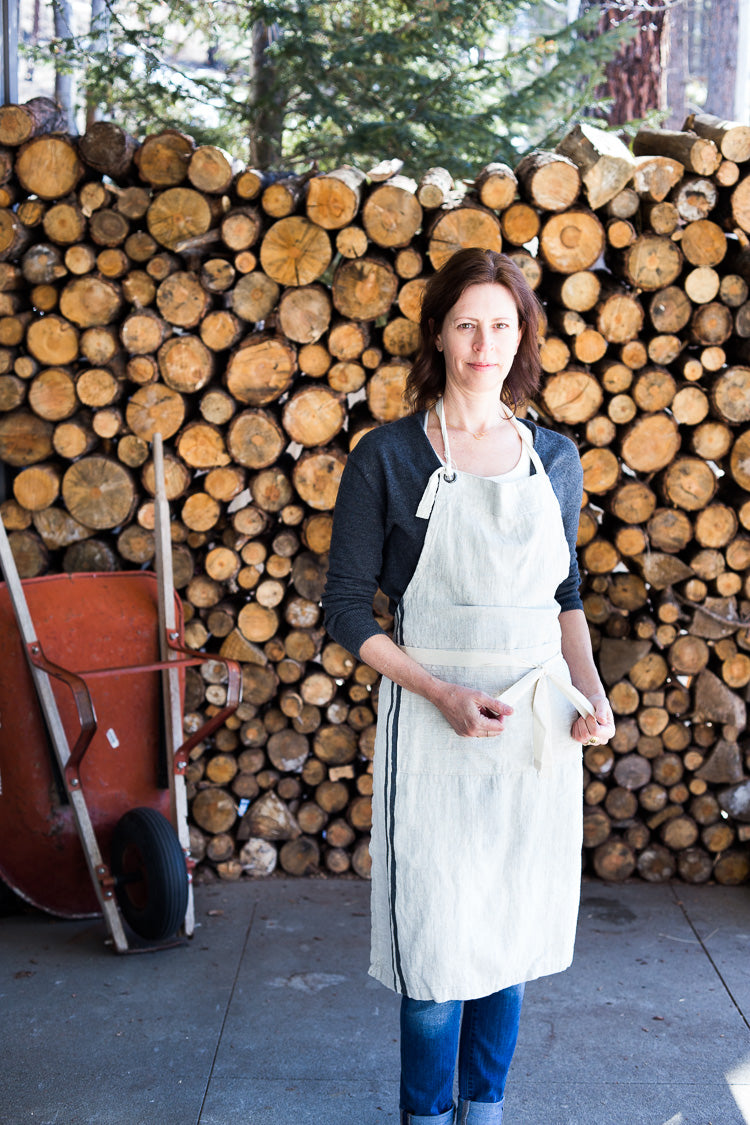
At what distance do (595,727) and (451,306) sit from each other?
29.0 inches

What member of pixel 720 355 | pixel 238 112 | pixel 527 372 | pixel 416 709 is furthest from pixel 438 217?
pixel 238 112

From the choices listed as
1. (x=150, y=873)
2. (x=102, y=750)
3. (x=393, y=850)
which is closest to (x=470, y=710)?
(x=393, y=850)

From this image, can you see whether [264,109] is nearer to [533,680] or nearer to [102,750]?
[102,750]

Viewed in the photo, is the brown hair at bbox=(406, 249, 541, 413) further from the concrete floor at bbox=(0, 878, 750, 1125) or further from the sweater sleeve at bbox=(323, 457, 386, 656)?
the concrete floor at bbox=(0, 878, 750, 1125)

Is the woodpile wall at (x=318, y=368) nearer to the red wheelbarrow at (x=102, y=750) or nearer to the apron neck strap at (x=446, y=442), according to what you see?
the red wheelbarrow at (x=102, y=750)

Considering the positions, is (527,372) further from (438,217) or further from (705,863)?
(705,863)

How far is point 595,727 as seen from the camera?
1.58 m

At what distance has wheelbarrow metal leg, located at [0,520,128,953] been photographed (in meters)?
2.54

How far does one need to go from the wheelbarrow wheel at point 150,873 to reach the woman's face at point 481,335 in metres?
1.55

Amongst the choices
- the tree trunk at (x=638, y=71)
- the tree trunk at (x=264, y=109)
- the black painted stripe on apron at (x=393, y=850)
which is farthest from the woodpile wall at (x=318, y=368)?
the tree trunk at (x=638, y=71)

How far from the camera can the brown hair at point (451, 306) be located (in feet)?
5.31

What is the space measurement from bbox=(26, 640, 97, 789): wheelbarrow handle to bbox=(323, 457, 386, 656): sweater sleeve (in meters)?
1.00

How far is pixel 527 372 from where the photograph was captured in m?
1.81

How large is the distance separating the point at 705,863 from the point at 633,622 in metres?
0.84
